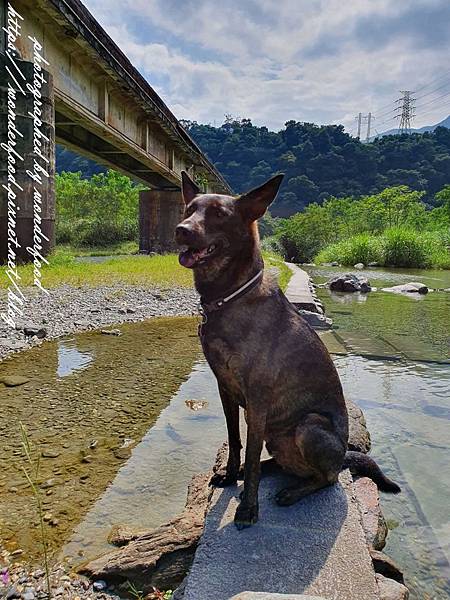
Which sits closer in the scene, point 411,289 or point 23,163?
point 23,163

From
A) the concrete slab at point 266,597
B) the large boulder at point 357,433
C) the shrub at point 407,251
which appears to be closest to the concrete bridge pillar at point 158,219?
the shrub at point 407,251

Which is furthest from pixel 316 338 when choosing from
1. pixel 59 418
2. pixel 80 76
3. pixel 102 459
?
pixel 80 76

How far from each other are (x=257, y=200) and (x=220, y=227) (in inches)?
9.0

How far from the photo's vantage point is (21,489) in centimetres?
308

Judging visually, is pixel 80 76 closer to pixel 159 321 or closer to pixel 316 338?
pixel 159 321

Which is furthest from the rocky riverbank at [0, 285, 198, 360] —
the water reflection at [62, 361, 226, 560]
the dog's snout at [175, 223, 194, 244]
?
the dog's snout at [175, 223, 194, 244]

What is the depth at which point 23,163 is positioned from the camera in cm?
1070

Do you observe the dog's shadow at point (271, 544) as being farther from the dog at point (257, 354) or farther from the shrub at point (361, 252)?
the shrub at point (361, 252)

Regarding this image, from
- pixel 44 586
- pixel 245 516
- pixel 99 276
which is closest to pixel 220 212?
pixel 245 516

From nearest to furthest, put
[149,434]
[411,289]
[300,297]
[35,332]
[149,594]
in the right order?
[149,594] < [149,434] < [35,332] < [300,297] < [411,289]

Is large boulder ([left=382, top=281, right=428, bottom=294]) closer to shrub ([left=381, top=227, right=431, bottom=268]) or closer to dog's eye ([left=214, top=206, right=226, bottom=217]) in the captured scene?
dog's eye ([left=214, top=206, right=226, bottom=217])

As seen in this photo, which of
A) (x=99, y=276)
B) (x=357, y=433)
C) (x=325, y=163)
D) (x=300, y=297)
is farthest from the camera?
(x=325, y=163)

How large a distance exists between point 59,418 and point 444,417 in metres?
3.33

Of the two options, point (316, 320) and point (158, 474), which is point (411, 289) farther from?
point (158, 474)
